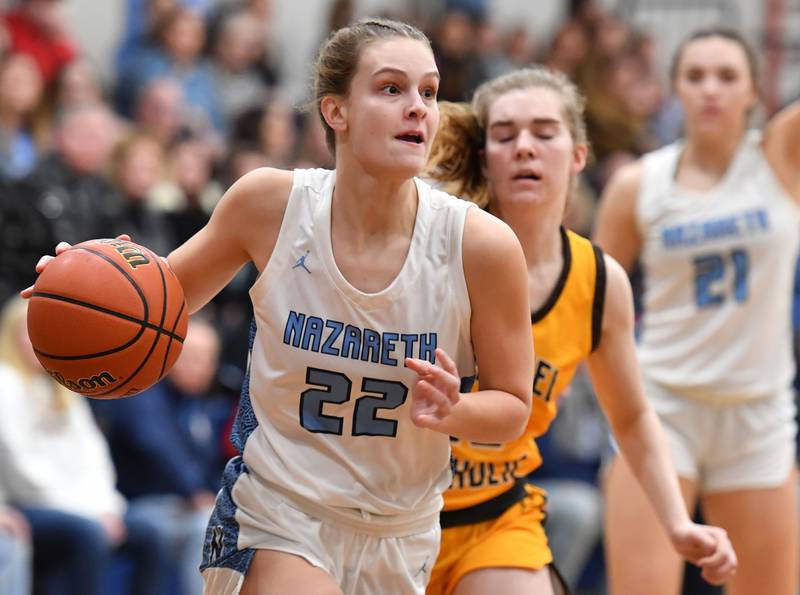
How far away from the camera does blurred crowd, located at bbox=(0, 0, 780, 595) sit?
6.20m

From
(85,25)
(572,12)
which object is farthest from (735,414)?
(572,12)

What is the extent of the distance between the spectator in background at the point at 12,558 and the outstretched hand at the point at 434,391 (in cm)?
323

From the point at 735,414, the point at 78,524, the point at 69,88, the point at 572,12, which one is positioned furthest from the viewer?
the point at 572,12

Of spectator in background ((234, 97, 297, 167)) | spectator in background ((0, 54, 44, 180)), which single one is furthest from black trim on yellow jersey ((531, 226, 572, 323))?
spectator in background ((234, 97, 297, 167))

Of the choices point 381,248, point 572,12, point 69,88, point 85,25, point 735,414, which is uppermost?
point 572,12

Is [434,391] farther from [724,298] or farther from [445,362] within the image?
[724,298]

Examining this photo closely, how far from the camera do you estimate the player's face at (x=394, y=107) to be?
317 centimetres

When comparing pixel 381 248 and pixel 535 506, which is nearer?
pixel 381 248

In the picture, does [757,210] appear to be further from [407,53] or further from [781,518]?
[407,53]

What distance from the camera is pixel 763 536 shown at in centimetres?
477

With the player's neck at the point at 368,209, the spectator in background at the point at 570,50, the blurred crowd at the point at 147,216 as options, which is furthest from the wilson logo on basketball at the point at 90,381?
the spectator in background at the point at 570,50

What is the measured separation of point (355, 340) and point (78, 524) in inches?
126

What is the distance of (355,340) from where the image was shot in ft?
10.6

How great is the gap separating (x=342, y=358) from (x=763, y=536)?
2.20m
